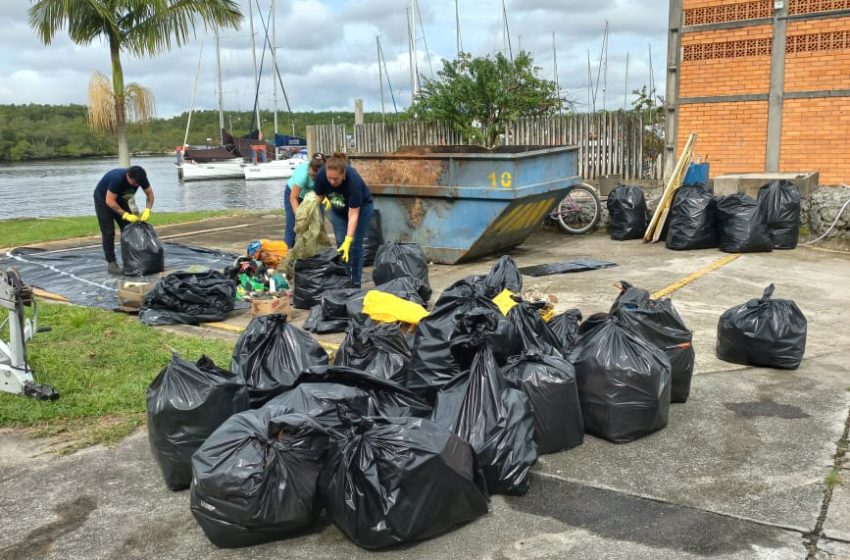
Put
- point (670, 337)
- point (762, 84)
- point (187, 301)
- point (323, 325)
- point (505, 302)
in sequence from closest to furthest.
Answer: point (670, 337), point (505, 302), point (323, 325), point (187, 301), point (762, 84)

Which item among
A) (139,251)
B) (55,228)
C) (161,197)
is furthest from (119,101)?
(161,197)

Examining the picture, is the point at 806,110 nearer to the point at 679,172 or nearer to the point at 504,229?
the point at 679,172

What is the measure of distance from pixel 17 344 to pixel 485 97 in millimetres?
11037

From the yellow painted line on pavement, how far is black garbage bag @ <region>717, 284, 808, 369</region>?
1.80m

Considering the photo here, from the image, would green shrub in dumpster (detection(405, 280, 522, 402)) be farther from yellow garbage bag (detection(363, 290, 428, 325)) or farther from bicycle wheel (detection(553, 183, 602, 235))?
bicycle wheel (detection(553, 183, 602, 235))

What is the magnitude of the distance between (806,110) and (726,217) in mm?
3061

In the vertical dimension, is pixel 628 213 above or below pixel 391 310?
above

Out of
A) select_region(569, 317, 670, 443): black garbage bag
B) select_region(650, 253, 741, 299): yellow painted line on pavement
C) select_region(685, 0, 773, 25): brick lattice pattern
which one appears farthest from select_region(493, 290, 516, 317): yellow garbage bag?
select_region(685, 0, 773, 25): brick lattice pattern

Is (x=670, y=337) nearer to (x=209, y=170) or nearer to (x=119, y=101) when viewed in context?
(x=119, y=101)

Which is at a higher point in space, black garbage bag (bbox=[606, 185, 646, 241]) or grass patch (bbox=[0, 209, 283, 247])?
black garbage bag (bbox=[606, 185, 646, 241])

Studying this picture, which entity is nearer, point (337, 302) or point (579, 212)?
point (337, 302)

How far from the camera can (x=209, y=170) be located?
5325 cm

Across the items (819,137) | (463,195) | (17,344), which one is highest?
(819,137)

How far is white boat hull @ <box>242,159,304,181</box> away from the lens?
51938 millimetres
